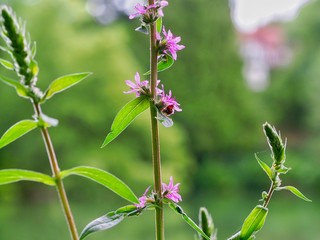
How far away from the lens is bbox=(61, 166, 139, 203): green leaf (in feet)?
0.97

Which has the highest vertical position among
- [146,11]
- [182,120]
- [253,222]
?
[182,120]

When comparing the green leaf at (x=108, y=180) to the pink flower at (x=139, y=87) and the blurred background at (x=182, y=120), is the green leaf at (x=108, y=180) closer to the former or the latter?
the pink flower at (x=139, y=87)

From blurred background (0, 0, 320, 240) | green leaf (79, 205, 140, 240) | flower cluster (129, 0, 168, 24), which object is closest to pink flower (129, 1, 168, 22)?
flower cluster (129, 0, 168, 24)

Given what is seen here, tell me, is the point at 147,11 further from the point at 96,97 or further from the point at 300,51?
the point at 300,51

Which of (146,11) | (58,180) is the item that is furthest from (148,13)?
(58,180)

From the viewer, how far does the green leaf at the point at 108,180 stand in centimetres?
30

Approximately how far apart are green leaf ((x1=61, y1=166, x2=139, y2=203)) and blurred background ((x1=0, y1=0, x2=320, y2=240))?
22.1 feet

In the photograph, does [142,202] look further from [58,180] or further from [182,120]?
[182,120]

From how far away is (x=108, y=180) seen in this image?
0.99ft

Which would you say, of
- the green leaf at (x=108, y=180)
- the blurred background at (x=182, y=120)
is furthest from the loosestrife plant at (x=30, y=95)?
the blurred background at (x=182, y=120)

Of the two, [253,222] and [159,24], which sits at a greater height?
[159,24]

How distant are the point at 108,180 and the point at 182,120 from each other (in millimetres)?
10967

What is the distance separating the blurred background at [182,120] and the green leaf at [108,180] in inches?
265

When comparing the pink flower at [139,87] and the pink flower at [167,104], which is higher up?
the pink flower at [139,87]
